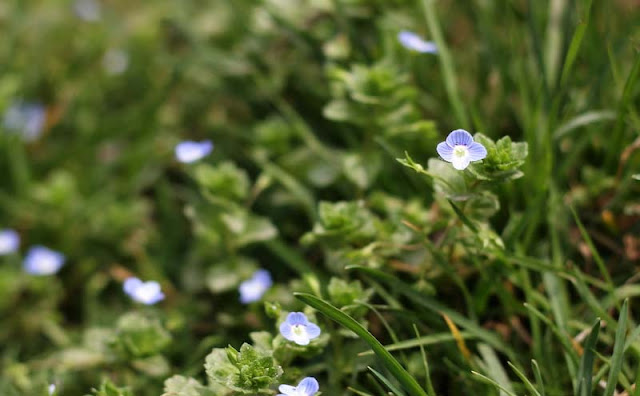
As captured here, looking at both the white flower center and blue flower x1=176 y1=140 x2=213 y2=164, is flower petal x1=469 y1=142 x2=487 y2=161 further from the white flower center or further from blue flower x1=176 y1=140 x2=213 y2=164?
blue flower x1=176 y1=140 x2=213 y2=164

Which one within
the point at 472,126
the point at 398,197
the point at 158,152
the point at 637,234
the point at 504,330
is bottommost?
the point at 504,330

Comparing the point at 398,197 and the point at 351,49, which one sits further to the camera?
the point at 351,49

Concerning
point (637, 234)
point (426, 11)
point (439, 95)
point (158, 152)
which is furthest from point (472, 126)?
point (158, 152)

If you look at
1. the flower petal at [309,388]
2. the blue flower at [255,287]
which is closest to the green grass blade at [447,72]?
the blue flower at [255,287]

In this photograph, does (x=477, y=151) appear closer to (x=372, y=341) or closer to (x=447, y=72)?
(x=372, y=341)

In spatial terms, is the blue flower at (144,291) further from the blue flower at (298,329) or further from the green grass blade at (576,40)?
the green grass blade at (576,40)

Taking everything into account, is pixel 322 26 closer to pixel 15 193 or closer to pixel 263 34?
pixel 263 34

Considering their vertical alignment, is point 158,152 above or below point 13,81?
below
